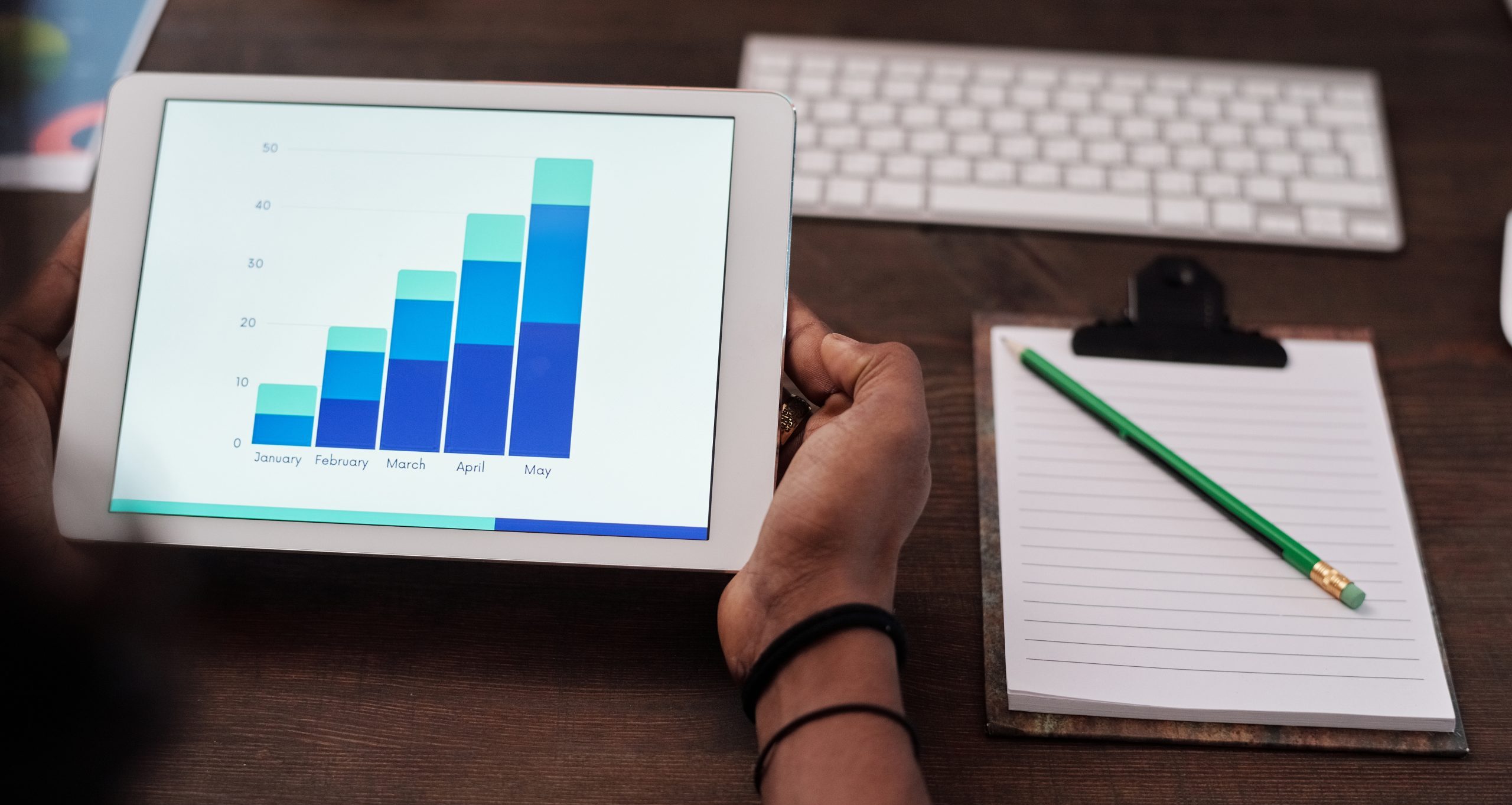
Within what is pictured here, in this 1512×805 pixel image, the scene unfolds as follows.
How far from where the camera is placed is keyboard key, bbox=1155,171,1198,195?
0.76 m

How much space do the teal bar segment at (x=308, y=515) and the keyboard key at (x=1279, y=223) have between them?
66 cm

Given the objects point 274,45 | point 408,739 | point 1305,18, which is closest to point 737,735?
point 408,739

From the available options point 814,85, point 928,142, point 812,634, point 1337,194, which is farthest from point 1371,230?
point 812,634

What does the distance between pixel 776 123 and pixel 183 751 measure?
54cm

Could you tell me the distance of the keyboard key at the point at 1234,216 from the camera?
0.75 m

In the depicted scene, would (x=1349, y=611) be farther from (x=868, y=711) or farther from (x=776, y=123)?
(x=776, y=123)

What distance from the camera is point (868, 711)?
503mm

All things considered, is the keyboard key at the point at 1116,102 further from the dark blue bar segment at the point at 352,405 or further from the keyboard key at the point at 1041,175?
the dark blue bar segment at the point at 352,405

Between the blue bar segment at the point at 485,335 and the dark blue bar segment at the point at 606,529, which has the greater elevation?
the blue bar segment at the point at 485,335

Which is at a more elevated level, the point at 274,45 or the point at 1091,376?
the point at 274,45

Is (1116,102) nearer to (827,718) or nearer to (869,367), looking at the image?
(869,367)

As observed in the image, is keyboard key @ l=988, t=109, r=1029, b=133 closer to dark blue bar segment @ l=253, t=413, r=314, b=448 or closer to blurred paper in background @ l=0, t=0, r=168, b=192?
dark blue bar segment @ l=253, t=413, r=314, b=448

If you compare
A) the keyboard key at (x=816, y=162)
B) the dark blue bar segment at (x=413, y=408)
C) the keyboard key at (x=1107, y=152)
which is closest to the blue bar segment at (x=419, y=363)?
the dark blue bar segment at (x=413, y=408)

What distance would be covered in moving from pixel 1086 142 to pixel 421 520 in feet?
→ 2.04
